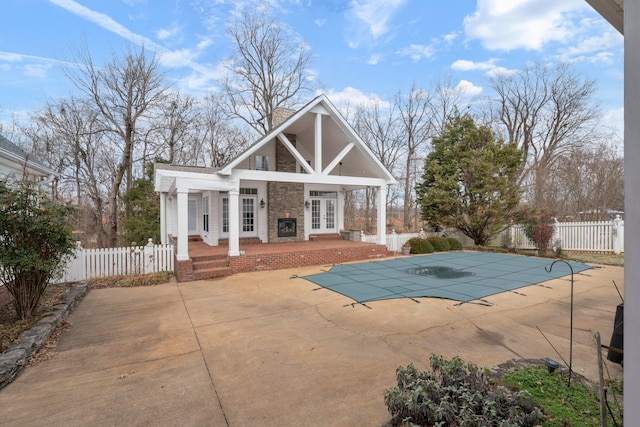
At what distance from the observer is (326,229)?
15156 mm

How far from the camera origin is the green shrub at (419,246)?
14.2 m

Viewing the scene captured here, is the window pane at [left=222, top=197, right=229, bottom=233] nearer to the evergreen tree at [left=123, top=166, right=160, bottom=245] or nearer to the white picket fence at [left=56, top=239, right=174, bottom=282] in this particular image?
the white picket fence at [left=56, top=239, right=174, bottom=282]

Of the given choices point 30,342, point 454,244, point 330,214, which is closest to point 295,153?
point 330,214

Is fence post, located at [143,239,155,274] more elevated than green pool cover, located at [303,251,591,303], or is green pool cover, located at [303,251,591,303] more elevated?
fence post, located at [143,239,155,274]

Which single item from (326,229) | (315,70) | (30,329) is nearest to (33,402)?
(30,329)

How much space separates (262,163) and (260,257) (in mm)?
4907

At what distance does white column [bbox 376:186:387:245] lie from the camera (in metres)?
13.3

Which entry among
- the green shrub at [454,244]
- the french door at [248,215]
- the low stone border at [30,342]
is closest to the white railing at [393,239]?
the green shrub at [454,244]

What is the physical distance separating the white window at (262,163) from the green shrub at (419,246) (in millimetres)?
7588

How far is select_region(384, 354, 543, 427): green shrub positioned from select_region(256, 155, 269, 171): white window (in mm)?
11684

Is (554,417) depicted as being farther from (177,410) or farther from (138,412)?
(138,412)

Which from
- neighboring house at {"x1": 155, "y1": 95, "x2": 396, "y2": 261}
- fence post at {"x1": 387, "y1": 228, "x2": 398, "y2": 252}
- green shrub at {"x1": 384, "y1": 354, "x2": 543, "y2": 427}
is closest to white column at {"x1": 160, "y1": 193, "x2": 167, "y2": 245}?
neighboring house at {"x1": 155, "y1": 95, "x2": 396, "y2": 261}

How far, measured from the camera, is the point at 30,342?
4195 mm

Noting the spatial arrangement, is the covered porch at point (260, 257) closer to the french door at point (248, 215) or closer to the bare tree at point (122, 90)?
the french door at point (248, 215)
